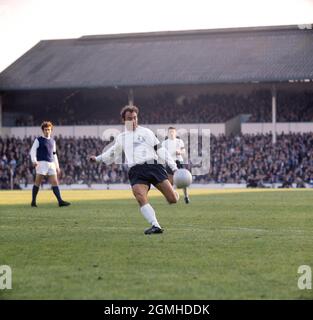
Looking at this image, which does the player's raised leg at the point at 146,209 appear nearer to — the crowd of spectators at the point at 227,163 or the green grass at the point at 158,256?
the green grass at the point at 158,256

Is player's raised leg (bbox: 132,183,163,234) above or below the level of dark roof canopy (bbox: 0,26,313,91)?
below

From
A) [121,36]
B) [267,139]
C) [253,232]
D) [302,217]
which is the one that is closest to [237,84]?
[267,139]

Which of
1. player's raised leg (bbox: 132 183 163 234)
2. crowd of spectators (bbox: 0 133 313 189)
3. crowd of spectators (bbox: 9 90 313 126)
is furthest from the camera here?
crowd of spectators (bbox: 9 90 313 126)

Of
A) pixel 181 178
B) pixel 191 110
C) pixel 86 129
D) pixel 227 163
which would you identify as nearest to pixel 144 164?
pixel 181 178

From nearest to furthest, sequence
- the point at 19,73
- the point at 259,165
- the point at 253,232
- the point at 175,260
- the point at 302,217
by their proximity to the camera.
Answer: the point at 175,260, the point at 253,232, the point at 302,217, the point at 259,165, the point at 19,73

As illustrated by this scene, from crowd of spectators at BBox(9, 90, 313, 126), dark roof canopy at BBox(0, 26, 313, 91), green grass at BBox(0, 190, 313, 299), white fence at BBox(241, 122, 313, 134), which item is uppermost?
dark roof canopy at BBox(0, 26, 313, 91)

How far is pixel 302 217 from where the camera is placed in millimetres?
19094

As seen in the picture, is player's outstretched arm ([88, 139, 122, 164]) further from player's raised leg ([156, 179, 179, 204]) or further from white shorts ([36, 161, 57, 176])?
white shorts ([36, 161, 57, 176])

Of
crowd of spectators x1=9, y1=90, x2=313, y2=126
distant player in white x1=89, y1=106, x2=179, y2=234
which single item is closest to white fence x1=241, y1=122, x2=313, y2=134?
crowd of spectators x1=9, y1=90, x2=313, y2=126

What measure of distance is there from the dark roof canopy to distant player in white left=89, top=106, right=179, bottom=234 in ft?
Answer: 128

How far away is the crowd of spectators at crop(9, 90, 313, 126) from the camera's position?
5616 cm

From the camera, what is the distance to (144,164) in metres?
15.2
